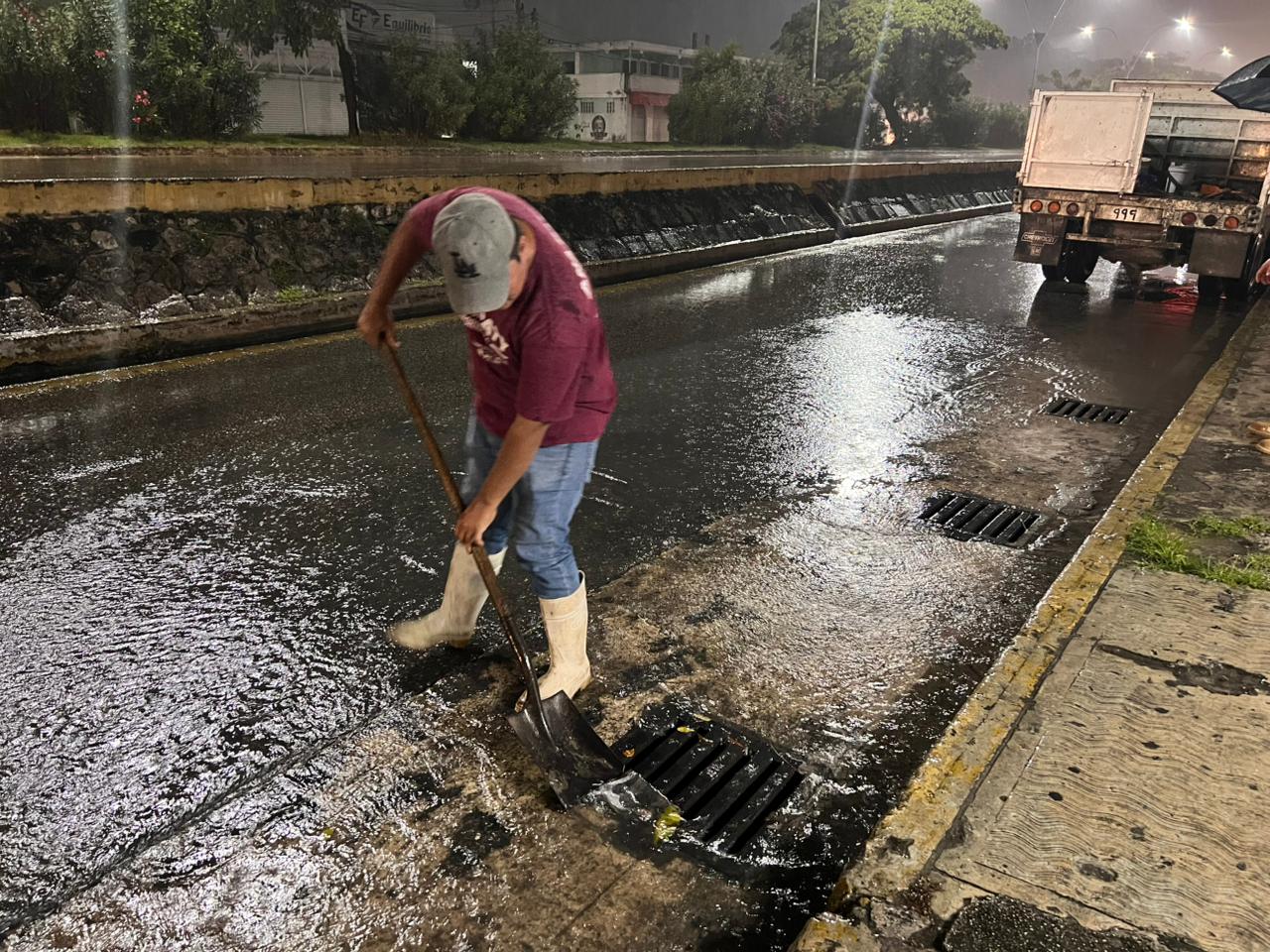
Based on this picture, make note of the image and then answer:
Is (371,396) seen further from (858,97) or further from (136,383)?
(858,97)

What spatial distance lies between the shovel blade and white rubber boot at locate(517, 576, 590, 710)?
0.11 metres

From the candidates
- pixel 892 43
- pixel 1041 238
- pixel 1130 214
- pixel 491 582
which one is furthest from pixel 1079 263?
pixel 892 43

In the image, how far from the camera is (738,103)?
1312 inches

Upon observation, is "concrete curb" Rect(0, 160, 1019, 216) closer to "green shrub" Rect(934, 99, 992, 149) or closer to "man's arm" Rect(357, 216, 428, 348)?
"man's arm" Rect(357, 216, 428, 348)

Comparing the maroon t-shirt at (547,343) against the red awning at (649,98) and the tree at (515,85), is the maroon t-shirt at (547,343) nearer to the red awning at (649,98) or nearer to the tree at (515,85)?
the tree at (515,85)

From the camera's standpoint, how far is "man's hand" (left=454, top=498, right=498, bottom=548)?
2.51m

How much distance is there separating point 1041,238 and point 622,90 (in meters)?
32.0

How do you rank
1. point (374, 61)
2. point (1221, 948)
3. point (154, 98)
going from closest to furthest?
point (1221, 948), point (154, 98), point (374, 61)

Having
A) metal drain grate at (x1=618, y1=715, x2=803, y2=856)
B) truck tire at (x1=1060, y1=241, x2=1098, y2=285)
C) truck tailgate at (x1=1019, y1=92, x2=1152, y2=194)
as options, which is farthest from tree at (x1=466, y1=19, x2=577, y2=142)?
metal drain grate at (x1=618, y1=715, x2=803, y2=856)

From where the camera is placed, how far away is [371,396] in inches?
246

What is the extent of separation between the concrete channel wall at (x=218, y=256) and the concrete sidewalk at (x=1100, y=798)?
22.2 feet

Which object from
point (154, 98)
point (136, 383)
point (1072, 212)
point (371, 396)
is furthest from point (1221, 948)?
point (154, 98)

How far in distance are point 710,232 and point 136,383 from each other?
27.7 ft

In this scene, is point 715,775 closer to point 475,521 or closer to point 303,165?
point 475,521
